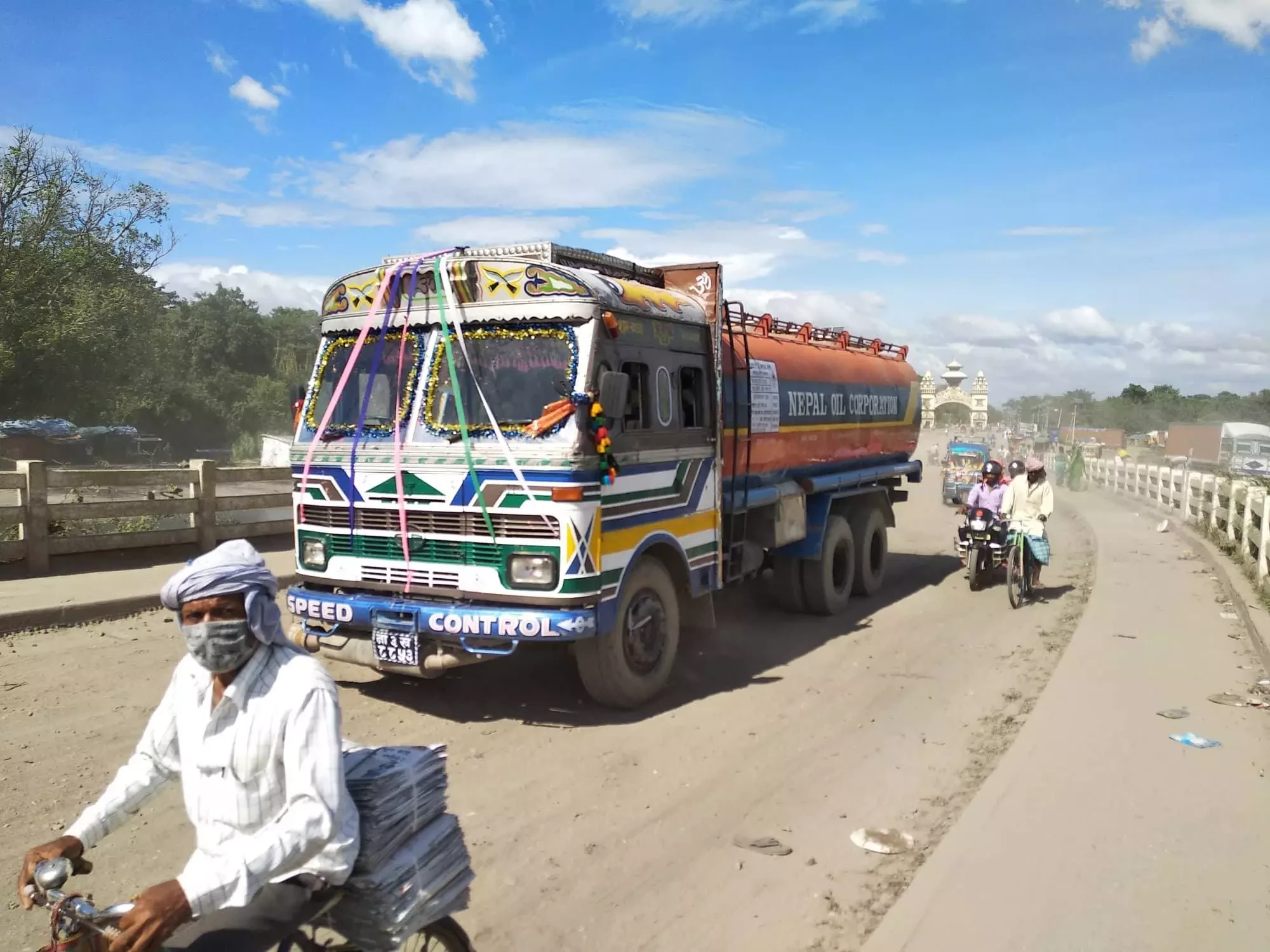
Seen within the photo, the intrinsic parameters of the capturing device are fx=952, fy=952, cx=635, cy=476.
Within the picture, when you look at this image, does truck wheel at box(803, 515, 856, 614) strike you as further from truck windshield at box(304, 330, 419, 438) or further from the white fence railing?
truck windshield at box(304, 330, 419, 438)

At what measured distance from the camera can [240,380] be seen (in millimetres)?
58750

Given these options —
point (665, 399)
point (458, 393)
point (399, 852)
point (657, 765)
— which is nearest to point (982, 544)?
point (665, 399)

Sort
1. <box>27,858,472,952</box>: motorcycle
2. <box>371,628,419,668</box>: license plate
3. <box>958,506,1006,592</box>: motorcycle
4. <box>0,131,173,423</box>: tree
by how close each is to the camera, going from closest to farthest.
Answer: <box>27,858,472,952</box>: motorcycle
<box>371,628,419,668</box>: license plate
<box>958,506,1006,592</box>: motorcycle
<box>0,131,173,423</box>: tree

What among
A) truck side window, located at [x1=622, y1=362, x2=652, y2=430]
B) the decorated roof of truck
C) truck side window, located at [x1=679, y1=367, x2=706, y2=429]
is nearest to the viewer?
the decorated roof of truck

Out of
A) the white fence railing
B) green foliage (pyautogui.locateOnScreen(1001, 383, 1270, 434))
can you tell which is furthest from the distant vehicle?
green foliage (pyautogui.locateOnScreen(1001, 383, 1270, 434))

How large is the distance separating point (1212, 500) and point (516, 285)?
15149mm

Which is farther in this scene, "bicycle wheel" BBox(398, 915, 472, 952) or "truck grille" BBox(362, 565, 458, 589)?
"truck grille" BBox(362, 565, 458, 589)

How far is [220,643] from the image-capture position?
2439 millimetres

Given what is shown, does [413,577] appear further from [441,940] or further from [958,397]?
[958,397]

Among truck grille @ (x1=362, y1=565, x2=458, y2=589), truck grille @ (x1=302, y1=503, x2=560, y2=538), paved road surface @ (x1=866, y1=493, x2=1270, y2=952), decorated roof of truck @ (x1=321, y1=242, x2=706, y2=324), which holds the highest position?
decorated roof of truck @ (x1=321, y1=242, x2=706, y2=324)

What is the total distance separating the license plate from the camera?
6086mm

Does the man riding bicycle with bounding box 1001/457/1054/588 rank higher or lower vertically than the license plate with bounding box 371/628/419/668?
higher

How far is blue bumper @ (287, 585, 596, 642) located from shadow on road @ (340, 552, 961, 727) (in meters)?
0.85

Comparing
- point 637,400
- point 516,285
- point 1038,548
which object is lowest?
point 1038,548
